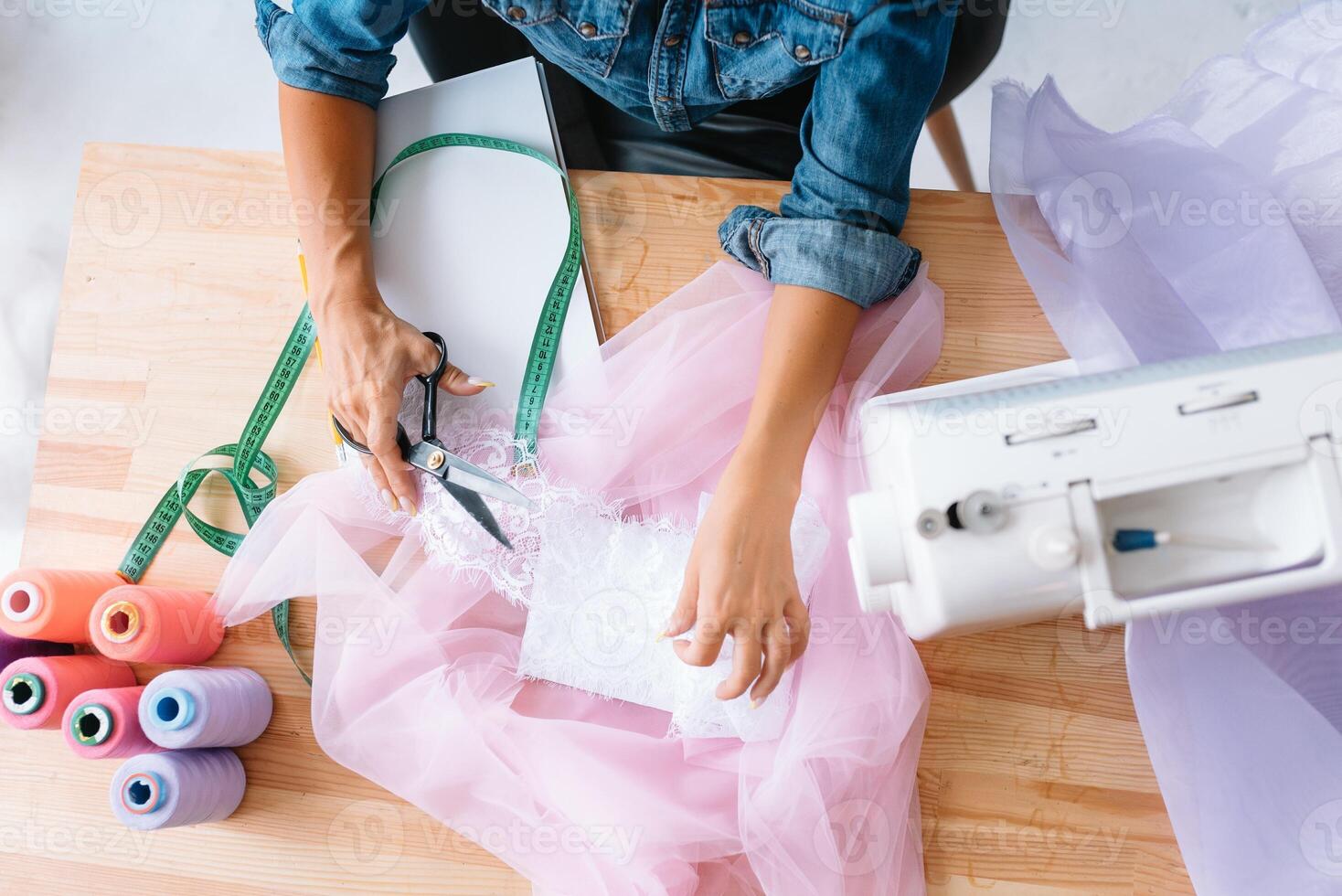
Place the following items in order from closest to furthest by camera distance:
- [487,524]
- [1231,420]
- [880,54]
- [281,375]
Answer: [1231,420] < [880,54] < [487,524] < [281,375]

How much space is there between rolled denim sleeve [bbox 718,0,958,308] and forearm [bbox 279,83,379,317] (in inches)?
16.2

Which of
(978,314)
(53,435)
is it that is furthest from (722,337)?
(53,435)

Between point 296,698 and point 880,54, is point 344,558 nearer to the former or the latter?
point 296,698

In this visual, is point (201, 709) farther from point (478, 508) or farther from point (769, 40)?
point (769, 40)

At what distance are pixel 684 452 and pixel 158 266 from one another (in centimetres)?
66

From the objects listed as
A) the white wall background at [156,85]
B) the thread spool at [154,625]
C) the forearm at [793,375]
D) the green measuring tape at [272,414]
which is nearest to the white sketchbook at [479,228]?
the green measuring tape at [272,414]

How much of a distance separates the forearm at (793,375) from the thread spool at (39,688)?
0.69 meters

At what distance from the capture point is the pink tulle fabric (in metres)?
0.83

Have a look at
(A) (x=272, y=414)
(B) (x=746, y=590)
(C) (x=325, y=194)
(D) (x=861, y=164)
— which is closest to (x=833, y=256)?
(D) (x=861, y=164)

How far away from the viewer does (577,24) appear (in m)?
0.86

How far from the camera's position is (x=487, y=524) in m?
0.88

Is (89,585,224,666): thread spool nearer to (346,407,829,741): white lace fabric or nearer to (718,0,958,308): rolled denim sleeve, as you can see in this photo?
(346,407,829,741): white lace fabric

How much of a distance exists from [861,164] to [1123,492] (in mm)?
392

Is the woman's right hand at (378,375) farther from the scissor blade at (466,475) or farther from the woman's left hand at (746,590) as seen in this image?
the woman's left hand at (746,590)
